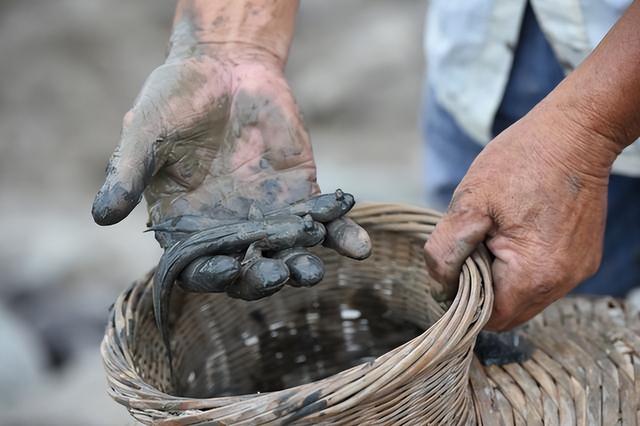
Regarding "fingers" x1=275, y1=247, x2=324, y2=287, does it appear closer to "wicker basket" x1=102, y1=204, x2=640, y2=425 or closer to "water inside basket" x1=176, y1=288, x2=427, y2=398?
"wicker basket" x1=102, y1=204, x2=640, y2=425

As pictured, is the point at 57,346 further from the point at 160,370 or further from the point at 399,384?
the point at 399,384

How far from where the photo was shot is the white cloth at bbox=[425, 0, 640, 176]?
1.24 meters

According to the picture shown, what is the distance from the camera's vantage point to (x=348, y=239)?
1.06 metres

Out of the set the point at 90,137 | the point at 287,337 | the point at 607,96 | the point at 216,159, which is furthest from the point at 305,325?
the point at 90,137

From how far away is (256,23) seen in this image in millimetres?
1293

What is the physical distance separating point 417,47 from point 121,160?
2.97 meters

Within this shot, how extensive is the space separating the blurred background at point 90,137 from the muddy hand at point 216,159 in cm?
118

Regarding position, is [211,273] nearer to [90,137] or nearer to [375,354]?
[375,354]

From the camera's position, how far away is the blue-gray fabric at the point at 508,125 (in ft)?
4.47

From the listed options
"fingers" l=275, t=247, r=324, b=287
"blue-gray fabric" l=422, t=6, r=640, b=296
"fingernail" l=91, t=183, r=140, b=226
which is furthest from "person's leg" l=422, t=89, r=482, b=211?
"fingernail" l=91, t=183, r=140, b=226

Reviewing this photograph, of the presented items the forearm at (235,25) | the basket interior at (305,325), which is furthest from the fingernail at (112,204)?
the forearm at (235,25)

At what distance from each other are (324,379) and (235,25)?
0.64 m

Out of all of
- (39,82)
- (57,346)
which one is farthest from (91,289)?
(39,82)

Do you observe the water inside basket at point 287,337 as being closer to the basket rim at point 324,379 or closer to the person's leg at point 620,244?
the basket rim at point 324,379
